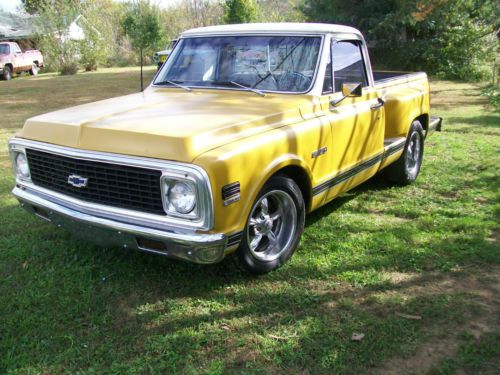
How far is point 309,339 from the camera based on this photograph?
290 centimetres

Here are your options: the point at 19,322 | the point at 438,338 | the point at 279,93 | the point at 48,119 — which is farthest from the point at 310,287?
the point at 48,119

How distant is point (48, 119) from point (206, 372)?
216 centimetres

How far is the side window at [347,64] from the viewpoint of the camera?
433cm

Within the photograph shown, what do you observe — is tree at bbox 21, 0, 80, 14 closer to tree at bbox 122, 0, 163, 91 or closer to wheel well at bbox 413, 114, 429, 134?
tree at bbox 122, 0, 163, 91

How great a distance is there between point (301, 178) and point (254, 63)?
3.75ft

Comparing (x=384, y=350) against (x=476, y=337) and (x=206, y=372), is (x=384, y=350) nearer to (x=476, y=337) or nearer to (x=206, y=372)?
(x=476, y=337)

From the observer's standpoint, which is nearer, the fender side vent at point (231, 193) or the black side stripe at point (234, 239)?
the fender side vent at point (231, 193)

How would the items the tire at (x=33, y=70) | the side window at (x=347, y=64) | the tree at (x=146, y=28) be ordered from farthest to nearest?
the tree at (x=146, y=28) < the tire at (x=33, y=70) < the side window at (x=347, y=64)

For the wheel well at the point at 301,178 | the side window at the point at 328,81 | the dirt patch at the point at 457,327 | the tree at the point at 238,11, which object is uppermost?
the tree at the point at 238,11

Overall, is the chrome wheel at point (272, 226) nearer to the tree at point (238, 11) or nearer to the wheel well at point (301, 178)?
the wheel well at point (301, 178)

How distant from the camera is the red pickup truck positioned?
76.6 feet

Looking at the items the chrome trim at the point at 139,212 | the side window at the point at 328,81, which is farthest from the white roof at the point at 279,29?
the chrome trim at the point at 139,212

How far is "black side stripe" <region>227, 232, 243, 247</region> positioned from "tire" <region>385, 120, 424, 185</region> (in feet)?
10.3

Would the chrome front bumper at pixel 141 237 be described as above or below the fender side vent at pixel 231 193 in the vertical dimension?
below
